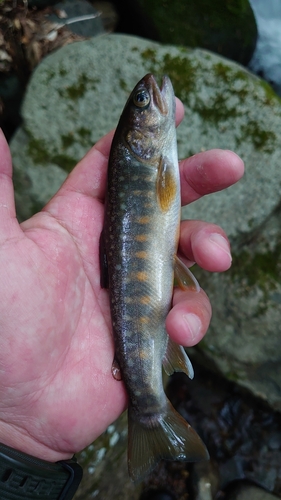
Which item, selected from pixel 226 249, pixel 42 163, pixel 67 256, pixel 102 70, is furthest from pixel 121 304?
pixel 102 70

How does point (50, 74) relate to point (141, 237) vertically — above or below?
above

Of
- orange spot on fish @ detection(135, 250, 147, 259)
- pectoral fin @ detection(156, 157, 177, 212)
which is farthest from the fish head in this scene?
orange spot on fish @ detection(135, 250, 147, 259)

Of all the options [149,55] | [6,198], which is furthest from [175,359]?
[149,55]

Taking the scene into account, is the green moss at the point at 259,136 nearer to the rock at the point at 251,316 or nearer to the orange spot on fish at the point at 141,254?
the rock at the point at 251,316

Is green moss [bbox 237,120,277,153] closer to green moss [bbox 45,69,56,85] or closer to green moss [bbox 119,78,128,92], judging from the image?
green moss [bbox 119,78,128,92]

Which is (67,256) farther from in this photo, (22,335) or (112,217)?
(22,335)

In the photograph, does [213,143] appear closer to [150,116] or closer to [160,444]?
[150,116]

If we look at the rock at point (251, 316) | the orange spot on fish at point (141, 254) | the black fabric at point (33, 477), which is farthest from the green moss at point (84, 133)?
the black fabric at point (33, 477)
